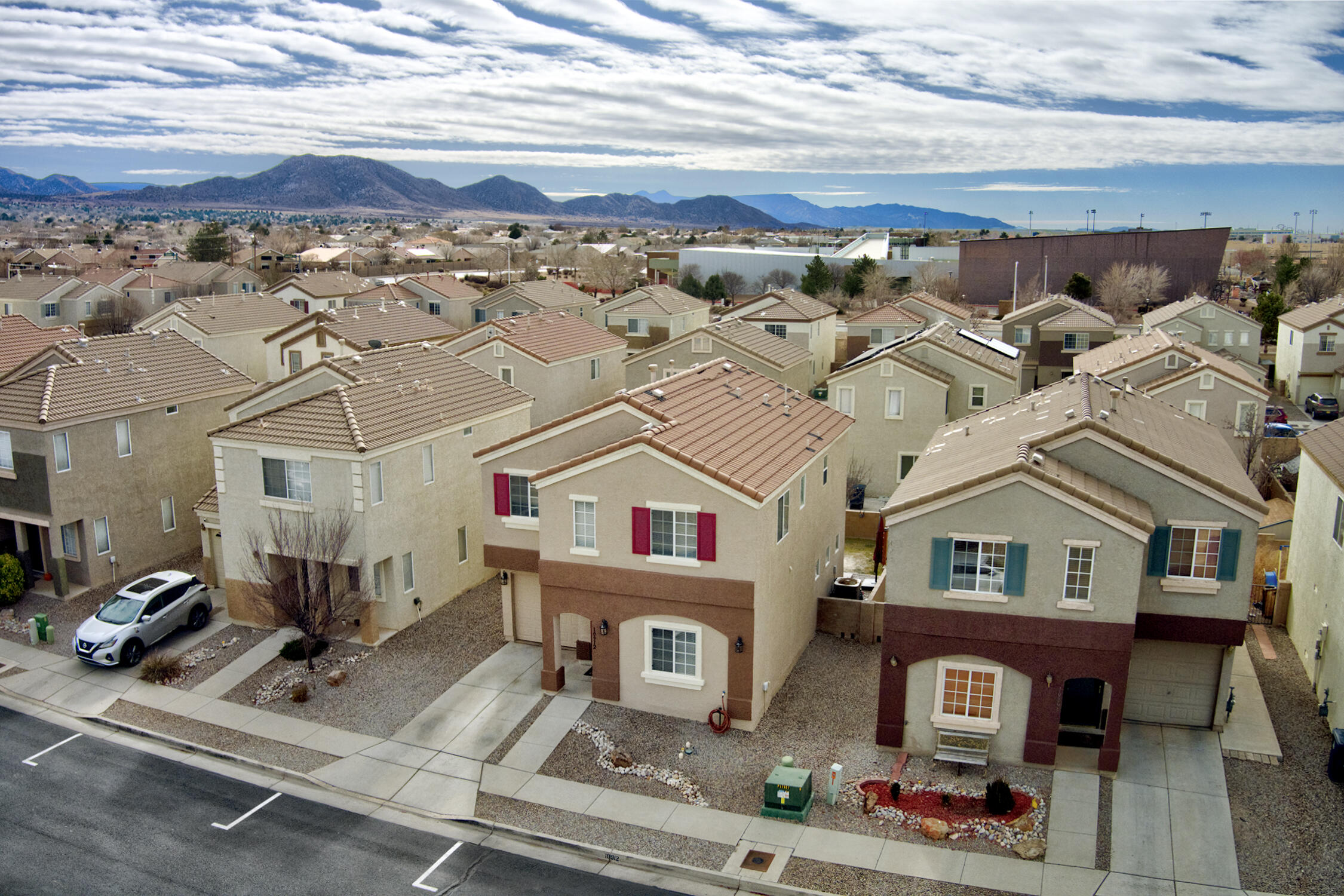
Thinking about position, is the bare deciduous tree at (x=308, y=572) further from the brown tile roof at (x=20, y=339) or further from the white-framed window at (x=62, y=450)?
the brown tile roof at (x=20, y=339)

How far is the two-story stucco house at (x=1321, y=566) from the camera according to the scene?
22406mm

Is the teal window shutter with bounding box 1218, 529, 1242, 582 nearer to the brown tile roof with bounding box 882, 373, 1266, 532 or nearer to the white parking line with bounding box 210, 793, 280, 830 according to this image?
the brown tile roof with bounding box 882, 373, 1266, 532

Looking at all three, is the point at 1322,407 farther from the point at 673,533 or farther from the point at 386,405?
the point at 386,405

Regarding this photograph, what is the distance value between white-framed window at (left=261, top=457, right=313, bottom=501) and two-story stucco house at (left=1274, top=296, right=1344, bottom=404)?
62.0 meters

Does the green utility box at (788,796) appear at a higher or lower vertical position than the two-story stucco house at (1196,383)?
lower

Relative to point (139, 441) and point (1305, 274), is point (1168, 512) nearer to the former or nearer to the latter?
point (139, 441)

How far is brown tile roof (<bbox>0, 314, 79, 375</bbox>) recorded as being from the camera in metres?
38.9

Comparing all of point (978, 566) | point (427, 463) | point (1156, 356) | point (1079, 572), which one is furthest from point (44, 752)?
point (1156, 356)

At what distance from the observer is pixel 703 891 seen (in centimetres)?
1738

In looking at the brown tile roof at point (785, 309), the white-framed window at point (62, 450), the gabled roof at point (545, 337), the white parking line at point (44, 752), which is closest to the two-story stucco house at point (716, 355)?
the gabled roof at point (545, 337)

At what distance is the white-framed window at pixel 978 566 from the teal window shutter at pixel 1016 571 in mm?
124

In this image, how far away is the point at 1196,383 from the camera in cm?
4775

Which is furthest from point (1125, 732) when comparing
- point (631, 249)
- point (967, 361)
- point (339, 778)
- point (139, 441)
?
point (631, 249)

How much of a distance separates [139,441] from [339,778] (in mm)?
17692
